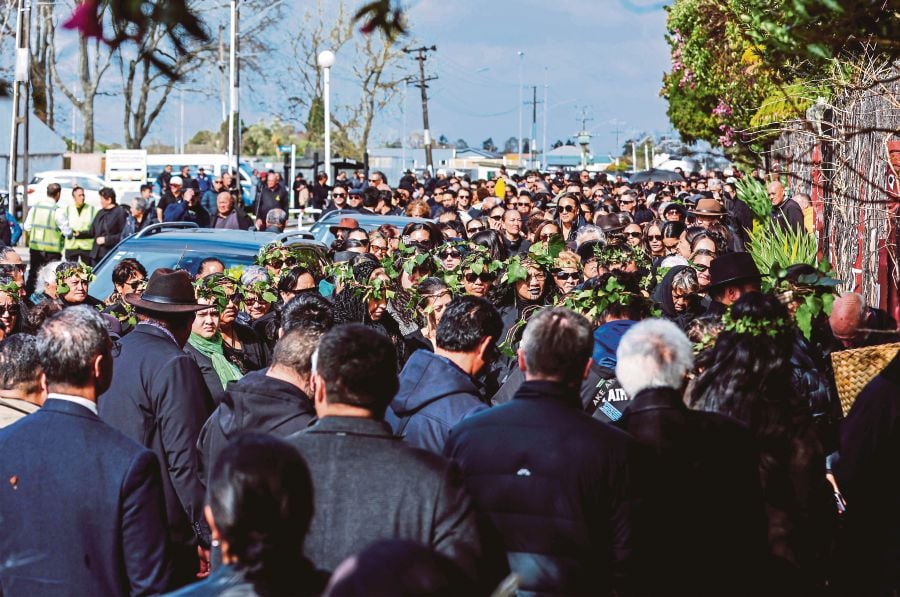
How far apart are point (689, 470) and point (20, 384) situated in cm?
286

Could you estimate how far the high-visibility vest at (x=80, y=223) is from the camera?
17641 millimetres

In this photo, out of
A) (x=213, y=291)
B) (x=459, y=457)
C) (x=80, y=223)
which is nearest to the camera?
(x=459, y=457)

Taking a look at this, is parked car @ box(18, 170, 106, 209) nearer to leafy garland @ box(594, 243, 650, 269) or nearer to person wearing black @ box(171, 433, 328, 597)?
leafy garland @ box(594, 243, 650, 269)

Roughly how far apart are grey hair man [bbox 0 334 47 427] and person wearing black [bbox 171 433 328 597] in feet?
9.02

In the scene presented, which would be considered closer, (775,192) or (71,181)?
(775,192)

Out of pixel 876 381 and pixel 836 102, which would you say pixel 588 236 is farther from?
pixel 876 381

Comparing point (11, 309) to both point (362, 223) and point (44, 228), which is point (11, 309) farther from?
point (44, 228)

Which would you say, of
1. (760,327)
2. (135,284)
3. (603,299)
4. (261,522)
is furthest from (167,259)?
(261,522)

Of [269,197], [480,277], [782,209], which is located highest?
[269,197]

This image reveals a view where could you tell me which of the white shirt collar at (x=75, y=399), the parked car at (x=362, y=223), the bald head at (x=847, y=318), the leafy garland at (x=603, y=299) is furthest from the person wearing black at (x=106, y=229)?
the white shirt collar at (x=75, y=399)

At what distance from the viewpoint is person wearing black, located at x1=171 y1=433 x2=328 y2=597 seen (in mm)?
2629

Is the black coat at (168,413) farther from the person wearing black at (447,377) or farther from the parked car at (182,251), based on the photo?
the parked car at (182,251)

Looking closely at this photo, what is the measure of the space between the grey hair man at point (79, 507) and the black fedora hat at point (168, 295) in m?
2.11

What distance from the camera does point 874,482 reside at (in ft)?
16.3
